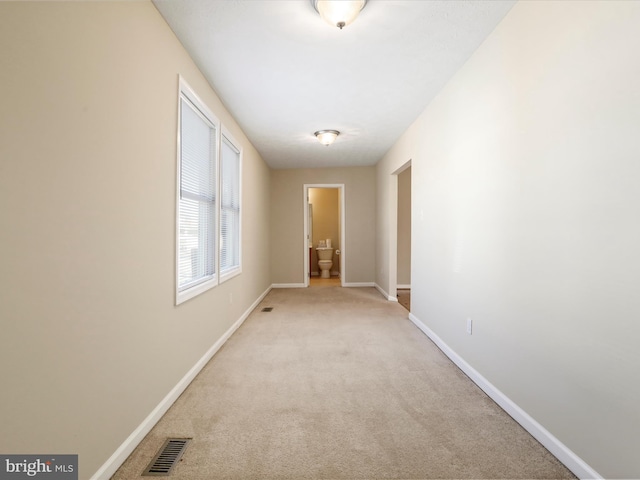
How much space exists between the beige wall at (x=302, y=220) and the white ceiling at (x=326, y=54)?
2.65 metres

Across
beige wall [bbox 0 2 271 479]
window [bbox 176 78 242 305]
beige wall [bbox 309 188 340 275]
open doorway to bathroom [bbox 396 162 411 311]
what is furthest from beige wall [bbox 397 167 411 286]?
beige wall [bbox 0 2 271 479]

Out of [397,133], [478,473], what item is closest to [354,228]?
[397,133]

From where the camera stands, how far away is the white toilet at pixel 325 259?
25.8ft

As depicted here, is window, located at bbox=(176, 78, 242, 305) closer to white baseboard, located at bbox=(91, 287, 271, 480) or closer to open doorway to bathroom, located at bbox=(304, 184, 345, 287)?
white baseboard, located at bbox=(91, 287, 271, 480)

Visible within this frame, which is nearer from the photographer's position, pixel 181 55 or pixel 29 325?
pixel 29 325

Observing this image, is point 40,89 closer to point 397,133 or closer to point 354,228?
point 397,133

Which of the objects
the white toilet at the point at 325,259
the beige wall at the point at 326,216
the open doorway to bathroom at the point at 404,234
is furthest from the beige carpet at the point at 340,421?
the beige wall at the point at 326,216

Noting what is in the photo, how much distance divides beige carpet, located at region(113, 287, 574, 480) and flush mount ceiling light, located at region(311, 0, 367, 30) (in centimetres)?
242

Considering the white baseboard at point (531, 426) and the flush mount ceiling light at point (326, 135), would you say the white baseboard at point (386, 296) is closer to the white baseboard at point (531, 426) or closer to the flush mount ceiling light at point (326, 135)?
the white baseboard at point (531, 426)

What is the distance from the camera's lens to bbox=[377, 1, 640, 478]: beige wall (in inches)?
48.9

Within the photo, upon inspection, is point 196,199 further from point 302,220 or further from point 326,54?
point 302,220

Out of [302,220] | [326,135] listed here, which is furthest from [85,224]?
[302,220]

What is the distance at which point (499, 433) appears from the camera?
1.76m

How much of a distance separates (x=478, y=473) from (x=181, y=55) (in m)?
3.16
